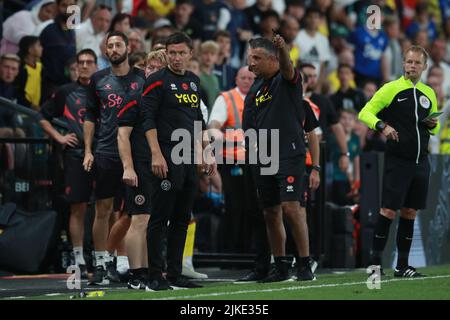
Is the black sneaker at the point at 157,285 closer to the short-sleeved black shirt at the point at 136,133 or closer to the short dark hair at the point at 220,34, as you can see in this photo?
the short-sleeved black shirt at the point at 136,133

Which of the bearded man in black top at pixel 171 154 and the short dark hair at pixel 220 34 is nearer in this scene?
the bearded man in black top at pixel 171 154

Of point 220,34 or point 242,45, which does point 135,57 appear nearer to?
point 220,34

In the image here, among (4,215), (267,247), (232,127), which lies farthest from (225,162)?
(4,215)

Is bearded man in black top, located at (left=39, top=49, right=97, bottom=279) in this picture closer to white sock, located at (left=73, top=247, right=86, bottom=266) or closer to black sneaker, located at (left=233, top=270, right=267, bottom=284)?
white sock, located at (left=73, top=247, right=86, bottom=266)

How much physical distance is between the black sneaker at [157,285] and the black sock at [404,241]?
2.62 meters

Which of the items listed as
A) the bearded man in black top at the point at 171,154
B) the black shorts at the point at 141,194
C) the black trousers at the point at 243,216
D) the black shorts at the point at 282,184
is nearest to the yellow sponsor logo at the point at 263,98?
the black shorts at the point at 282,184

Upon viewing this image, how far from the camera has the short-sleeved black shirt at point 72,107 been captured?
45.6 feet

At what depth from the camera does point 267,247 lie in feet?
44.2

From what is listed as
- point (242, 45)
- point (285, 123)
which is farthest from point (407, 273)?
point (242, 45)

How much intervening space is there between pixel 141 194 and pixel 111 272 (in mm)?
1948

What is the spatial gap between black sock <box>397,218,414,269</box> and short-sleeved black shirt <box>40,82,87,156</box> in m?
3.40

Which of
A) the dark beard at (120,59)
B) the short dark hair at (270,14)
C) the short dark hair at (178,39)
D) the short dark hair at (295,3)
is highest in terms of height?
the short dark hair at (295,3)

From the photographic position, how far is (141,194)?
37.6 ft

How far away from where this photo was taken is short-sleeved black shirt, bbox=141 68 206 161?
11531 mm
